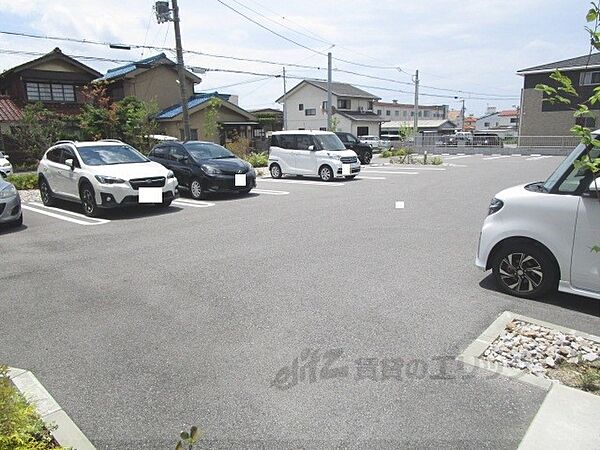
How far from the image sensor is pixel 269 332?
3.71 m

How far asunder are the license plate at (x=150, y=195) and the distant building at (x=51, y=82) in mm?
21524

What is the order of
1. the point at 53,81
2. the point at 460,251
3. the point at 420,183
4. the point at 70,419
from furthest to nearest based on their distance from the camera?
the point at 53,81 < the point at 420,183 < the point at 460,251 < the point at 70,419

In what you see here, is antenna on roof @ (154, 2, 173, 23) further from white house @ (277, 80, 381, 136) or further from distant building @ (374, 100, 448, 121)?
distant building @ (374, 100, 448, 121)

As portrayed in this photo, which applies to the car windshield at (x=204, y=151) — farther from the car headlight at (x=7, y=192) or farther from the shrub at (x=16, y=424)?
the shrub at (x=16, y=424)

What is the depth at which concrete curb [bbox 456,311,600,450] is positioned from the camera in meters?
2.35

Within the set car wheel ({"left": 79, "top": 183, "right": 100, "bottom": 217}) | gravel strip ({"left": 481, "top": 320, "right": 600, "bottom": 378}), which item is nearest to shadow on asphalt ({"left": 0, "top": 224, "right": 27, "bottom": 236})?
car wheel ({"left": 79, "top": 183, "right": 100, "bottom": 217})

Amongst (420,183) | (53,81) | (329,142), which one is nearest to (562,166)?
(420,183)

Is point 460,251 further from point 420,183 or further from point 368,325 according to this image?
point 420,183

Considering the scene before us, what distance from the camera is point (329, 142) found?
15133mm

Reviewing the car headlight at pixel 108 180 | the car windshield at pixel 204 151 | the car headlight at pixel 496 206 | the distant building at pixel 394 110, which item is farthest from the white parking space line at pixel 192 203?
the distant building at pixel 394 110

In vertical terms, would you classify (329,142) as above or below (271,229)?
above

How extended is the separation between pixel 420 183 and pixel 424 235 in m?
7.54

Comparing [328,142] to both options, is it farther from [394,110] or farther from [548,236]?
[394,110]

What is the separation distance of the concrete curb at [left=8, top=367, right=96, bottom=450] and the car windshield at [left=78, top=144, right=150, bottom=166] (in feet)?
22.9
